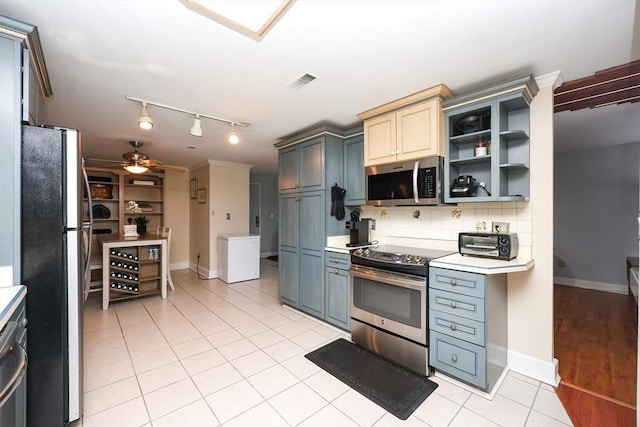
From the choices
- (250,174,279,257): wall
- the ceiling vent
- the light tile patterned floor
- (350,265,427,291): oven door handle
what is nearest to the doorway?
(250,174,279,257): wall

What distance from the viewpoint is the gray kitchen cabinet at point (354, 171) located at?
9.98 ft

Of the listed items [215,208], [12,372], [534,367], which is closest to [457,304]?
[534,367]

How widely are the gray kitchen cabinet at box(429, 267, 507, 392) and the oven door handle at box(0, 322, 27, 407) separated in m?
2.27

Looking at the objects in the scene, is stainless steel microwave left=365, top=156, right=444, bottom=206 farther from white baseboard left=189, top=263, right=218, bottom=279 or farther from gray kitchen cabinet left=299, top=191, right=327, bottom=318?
white baseboard left=189, top=263, right=218, bottom=279

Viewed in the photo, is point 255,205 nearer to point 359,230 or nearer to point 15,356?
point 359,230

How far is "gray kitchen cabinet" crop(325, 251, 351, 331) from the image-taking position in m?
2.82

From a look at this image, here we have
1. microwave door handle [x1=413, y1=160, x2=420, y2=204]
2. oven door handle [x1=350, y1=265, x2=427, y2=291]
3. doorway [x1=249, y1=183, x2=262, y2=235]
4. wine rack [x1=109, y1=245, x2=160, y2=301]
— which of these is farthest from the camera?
doorway [x1=249, y1=183, x2=262, y2=235]

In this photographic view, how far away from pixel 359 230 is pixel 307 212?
65cm

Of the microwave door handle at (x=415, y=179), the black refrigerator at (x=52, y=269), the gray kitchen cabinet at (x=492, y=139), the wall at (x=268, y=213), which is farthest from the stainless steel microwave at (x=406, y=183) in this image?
the wall at (x=268, y=213)

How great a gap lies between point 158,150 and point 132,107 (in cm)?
196

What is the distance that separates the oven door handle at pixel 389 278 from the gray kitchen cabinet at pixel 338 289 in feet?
0.76

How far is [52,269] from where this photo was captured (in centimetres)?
150

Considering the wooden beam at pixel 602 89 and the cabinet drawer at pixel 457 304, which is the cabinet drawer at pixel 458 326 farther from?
the wooden beam at pixel 602 89

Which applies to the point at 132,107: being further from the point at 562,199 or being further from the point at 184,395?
the point at 562,199
